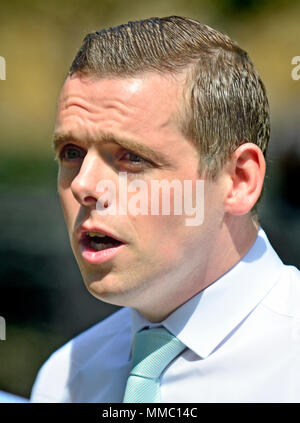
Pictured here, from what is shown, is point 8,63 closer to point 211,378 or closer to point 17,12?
point 17,12

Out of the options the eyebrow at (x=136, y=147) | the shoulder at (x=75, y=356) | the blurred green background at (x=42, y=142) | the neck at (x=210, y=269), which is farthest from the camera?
the blurred green background at (x=42, y=142)

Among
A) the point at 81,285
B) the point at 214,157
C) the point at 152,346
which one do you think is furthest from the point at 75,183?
the point at 81,285

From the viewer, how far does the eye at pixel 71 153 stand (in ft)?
4.81

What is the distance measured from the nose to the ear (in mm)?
302

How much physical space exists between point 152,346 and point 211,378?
17 centimetres

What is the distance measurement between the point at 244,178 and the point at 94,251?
0.39 metres

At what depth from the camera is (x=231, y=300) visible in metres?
1.47

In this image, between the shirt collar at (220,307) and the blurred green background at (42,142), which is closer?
the shirt collar at (220,307)

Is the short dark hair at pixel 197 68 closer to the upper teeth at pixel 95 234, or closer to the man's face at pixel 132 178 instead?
the man's face at pixel 132 178

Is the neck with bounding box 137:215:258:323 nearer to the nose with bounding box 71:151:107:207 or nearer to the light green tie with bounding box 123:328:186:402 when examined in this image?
the light green tie with bounding box 123:328:186:402

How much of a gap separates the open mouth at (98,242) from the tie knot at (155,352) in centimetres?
27

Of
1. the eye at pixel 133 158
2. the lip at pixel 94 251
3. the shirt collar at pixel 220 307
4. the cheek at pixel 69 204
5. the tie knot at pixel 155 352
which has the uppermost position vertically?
the eye at pixel 133 158

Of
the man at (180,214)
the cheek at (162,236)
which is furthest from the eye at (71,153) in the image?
the cheek at (162,236)

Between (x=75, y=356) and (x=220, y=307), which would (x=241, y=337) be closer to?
(x=220, y=307)
